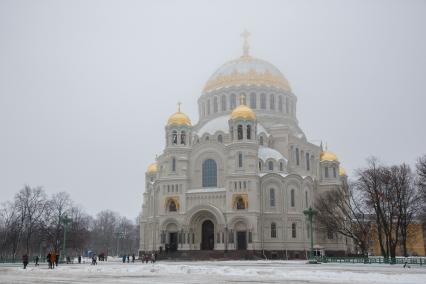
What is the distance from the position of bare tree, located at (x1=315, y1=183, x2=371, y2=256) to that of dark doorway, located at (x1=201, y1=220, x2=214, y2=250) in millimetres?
11888

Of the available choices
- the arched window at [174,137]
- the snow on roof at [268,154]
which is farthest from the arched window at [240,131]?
the arched window at [174,137]

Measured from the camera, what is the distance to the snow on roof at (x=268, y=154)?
60362mm

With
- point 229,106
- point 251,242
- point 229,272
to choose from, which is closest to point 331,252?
point 251,242

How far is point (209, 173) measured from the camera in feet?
197

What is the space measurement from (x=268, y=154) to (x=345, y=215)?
11.6 m

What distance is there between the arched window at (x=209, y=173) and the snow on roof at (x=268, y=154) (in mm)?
5455

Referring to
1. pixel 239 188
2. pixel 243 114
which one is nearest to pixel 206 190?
pixel 239 188

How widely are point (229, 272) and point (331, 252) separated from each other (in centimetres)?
3773

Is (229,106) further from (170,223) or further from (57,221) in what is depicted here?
(57,221)

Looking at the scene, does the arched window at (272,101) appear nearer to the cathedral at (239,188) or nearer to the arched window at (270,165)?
the cathedral at (239,188)

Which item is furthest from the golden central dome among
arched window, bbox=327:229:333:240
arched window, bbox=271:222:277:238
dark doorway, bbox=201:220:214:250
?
arched window, bbox=327:229:333:240

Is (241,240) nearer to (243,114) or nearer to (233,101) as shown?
(243,114)

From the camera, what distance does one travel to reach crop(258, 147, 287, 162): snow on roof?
6036 cm

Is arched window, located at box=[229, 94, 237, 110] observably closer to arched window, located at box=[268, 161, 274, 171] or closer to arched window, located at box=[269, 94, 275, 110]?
arched window, located at box=[269, 94, 275, 110]
